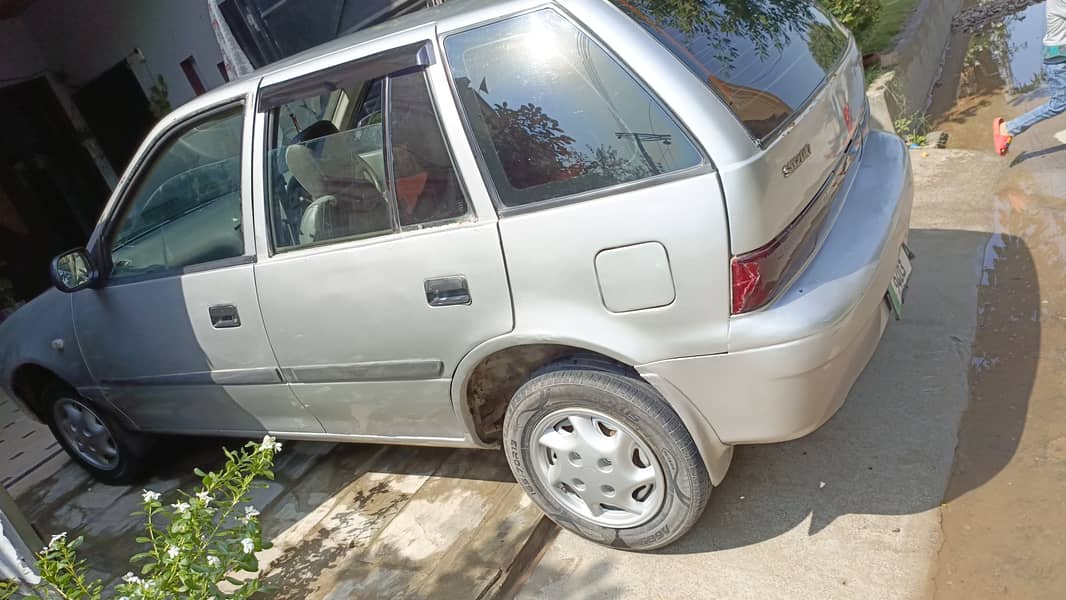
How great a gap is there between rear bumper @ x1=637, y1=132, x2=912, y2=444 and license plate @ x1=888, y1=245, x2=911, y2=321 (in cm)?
8

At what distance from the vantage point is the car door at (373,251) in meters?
2.40

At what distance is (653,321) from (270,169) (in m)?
1.62

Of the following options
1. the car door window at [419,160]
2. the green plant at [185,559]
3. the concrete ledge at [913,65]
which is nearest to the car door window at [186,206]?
the car door window at [419,160]

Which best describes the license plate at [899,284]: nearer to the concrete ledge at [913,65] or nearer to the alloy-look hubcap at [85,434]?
the concrete ledge at [913,65]

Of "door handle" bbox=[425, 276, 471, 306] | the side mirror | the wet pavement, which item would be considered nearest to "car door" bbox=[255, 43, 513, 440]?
"door handle" bbox=[425, 276, 471, 306]

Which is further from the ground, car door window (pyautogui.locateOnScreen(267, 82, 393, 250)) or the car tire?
car door window (pyautogui.locateOnScreen(267, 82, 393, 250))

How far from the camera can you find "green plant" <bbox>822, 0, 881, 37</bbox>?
606 cm

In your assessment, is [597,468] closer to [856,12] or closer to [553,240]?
[553,240]

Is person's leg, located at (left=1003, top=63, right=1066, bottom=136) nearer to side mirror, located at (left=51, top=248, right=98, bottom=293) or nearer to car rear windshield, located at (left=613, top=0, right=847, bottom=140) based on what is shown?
car rear windshield, located at (left=613, top=0, right=847, bottom=140)

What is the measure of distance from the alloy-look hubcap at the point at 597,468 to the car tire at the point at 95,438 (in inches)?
101

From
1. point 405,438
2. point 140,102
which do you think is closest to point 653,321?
point 405,438

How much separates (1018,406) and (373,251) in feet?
8.25

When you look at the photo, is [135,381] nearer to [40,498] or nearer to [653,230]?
[40,498]

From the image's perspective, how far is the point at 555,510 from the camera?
2695 mm
